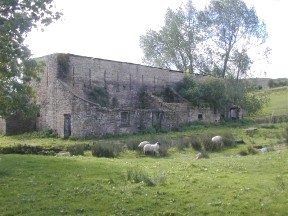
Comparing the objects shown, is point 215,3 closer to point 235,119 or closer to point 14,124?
point 235,119

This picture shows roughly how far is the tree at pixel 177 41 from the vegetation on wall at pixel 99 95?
65.9 feet

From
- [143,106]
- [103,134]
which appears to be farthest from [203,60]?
[103,134]

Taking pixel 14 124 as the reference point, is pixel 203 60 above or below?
above

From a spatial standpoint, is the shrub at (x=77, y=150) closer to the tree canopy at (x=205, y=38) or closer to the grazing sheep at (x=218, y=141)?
the grazing sheep at (x=218, y=141)

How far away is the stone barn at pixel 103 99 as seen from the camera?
2862cm

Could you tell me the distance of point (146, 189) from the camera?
1005 centimetres

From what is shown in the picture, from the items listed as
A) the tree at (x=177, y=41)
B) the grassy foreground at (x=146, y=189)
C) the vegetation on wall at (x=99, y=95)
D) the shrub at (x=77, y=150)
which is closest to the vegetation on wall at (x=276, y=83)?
the tree at (x=177, y=41)

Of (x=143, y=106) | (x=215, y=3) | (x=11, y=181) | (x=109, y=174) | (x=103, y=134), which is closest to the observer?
(x=11, y=181)

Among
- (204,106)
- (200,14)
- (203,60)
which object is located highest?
(200,14)

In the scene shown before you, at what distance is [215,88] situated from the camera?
42.3 m

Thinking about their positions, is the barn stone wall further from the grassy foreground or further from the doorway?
the grassy foreground

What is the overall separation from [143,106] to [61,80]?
9.87 meters

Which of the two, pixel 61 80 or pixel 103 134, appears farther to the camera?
pixel 61 80

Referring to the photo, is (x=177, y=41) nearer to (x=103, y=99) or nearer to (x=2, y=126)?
(x=103, y=99)
